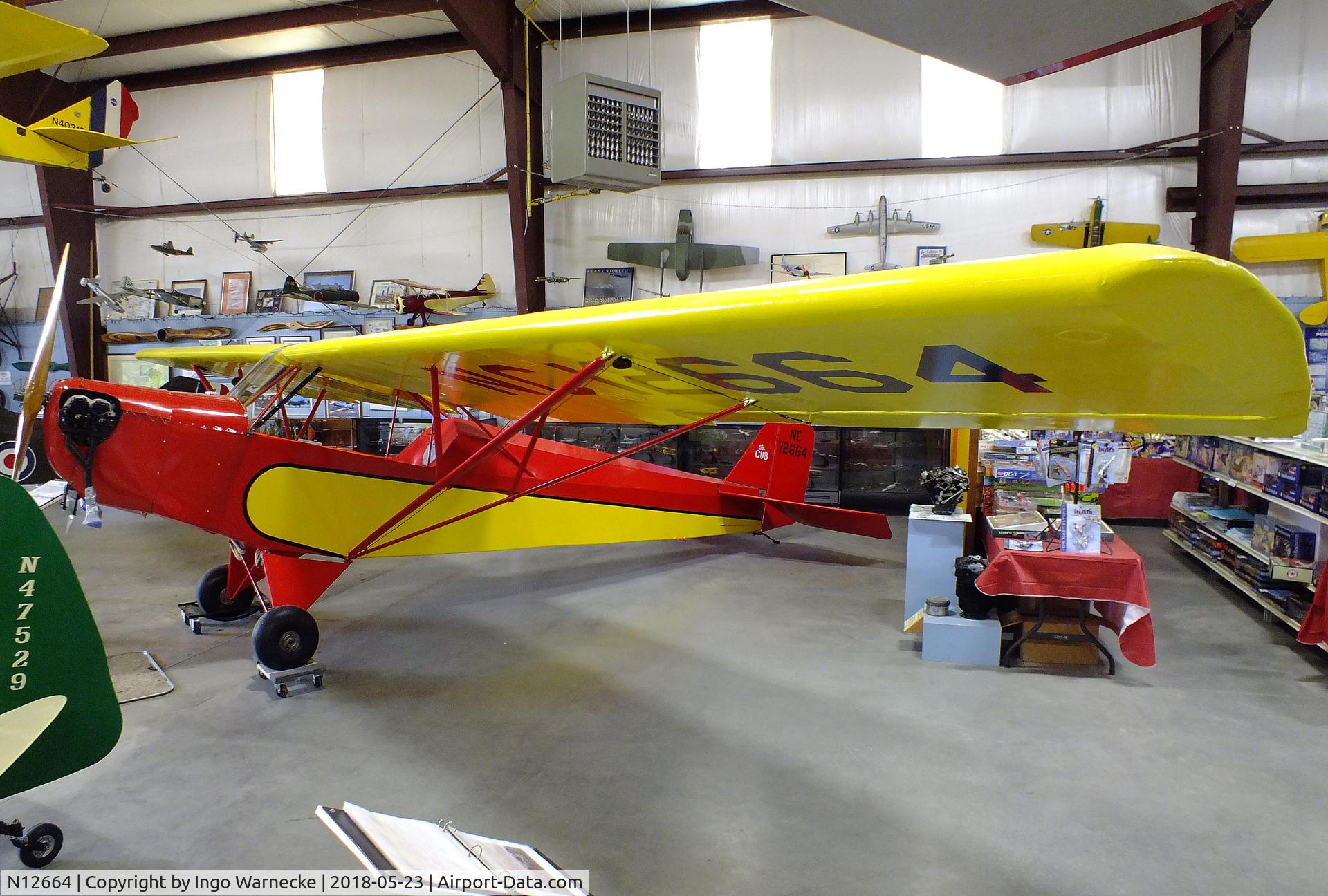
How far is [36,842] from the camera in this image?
Result: 85.1 inches

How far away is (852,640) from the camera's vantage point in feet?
13.8

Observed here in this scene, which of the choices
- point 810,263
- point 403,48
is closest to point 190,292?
point 403,48

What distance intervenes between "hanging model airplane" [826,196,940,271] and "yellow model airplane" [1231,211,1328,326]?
335 centimetres

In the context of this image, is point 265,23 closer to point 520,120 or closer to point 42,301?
point 520,120

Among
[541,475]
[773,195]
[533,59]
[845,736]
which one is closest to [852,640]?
[845,736]

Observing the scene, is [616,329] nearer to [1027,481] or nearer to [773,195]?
[1027,481]

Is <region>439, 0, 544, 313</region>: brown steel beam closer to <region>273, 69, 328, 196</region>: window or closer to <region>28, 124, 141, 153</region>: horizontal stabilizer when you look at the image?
<region>273, 69, 328, 196</region>: window

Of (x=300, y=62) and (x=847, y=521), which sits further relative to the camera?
(x=300, y=62)

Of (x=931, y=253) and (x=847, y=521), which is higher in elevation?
(x=931, y=253)

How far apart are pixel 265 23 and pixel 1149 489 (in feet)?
41.8

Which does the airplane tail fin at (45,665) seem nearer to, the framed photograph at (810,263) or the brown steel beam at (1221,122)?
the framed photograph at (810,263)

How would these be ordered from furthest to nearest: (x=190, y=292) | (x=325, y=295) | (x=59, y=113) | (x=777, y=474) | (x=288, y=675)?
(x=190, y=292) < (x=325, y=295) < (x=59, y=113) < (x=777, y=474) < (x=288, y=675)

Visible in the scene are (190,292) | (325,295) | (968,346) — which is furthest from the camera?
(190,292)

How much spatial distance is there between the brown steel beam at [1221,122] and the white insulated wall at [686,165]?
0.34 meters
